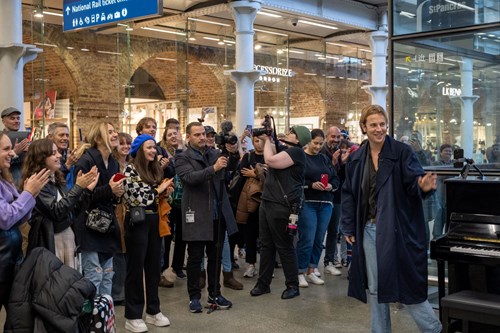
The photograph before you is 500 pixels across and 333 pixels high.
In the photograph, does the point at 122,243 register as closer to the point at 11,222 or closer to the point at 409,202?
the point at 11,222

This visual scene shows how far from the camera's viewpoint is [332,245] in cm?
791

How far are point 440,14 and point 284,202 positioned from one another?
7.88 feet

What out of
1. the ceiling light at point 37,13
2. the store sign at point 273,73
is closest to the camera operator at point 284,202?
the ceiling light at point 37,13

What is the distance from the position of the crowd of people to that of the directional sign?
152cm

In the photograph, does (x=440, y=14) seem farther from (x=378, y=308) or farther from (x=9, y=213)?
(x=9, y=213)

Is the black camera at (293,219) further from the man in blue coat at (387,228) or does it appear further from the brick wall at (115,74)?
the brick wall at (115,74)

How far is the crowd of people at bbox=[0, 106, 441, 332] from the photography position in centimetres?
421

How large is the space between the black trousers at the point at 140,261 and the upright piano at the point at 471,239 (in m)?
2.24

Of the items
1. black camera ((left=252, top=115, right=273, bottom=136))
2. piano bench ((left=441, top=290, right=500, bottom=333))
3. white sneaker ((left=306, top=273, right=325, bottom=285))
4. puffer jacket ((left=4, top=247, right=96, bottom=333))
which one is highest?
black camera ((left=252, top=115, right=273, bottom=136))

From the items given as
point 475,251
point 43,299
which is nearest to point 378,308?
point 475,251

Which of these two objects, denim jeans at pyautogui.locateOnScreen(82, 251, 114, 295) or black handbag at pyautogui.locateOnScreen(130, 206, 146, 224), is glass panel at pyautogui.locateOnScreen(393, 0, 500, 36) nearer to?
black handbag at pyautogui.locateOnScreen(130, 206, 146, 224)

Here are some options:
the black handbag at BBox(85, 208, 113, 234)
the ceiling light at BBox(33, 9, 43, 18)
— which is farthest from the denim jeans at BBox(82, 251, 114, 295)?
the ceiling light at BBox(33, 9, 43, 18)

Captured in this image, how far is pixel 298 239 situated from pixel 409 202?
9.74ft

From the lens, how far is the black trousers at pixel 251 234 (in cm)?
753
